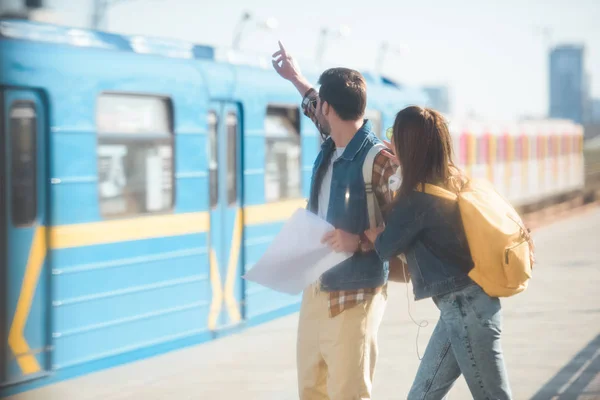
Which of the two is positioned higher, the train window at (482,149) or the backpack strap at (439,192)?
the backpack strap at (439,192)

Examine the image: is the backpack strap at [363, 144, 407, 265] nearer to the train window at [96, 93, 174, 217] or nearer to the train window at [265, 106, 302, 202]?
the train window at [96, 93, 174, 217]

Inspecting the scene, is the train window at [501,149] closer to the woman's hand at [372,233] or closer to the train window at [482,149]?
the train window at [482,149]

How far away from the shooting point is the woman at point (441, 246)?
141 inches

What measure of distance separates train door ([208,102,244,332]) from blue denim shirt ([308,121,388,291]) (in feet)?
14.4

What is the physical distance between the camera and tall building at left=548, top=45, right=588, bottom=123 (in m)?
142

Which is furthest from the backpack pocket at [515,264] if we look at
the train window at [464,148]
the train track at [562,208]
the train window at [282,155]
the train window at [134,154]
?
the train track at [562,208]

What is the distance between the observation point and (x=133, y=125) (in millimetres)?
7191

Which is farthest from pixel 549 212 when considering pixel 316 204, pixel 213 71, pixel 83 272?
pixel 316 204

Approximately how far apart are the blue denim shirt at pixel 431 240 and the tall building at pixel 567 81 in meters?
141

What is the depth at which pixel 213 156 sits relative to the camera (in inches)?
326

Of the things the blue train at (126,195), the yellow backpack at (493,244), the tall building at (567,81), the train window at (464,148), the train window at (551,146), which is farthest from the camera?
the tall building at (567,81)

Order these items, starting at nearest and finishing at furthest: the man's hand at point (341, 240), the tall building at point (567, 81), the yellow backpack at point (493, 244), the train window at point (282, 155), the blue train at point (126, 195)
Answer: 1. the yellow backpack at point (493, 244)
2. the man's hand at point (341, 240)
3. the blue train at point (126, 195)
4. the train window at point (282, 155)
5. the tall building at point (567, 81)

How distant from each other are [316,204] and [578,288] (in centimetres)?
753

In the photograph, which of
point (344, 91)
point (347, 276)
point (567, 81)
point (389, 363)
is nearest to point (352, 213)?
point (347, 276)
